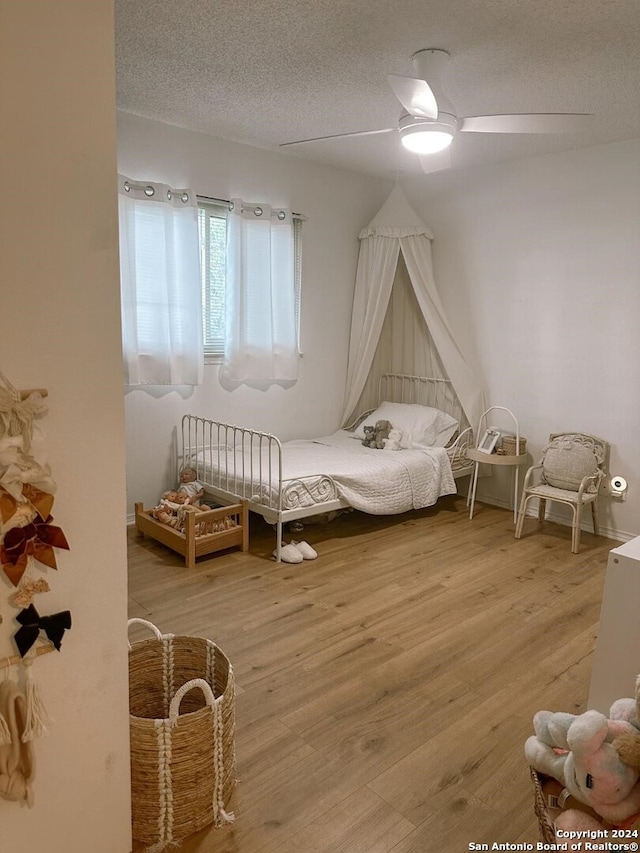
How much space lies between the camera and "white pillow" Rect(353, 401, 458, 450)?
4805mm

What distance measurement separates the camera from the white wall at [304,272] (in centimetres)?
405

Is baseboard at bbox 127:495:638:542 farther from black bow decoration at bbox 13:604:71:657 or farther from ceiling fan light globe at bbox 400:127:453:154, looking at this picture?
black bow decoration at bbox 13:604:71:657

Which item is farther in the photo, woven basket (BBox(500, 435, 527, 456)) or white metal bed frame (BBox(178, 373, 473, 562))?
woven basket (BBox(500, 435, 527, 456))

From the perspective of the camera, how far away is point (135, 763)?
5.24ft

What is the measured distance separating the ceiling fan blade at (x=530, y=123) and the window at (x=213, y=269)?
196 cm

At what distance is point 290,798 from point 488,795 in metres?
0.60

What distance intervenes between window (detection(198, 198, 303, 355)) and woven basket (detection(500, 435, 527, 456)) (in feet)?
7.31

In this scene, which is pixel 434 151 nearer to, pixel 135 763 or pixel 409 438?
pixel 409 438

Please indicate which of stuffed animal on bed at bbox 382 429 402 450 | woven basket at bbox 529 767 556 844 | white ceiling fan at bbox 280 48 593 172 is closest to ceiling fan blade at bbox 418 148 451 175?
white ceiling fan at bbox 280 48 593 172

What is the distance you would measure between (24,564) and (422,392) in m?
4.45

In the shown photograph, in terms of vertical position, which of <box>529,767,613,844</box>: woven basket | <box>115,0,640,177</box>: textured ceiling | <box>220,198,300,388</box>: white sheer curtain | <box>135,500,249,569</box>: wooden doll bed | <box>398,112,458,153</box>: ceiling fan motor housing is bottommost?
<box>135,500,249,569</box>: wooden doll bed

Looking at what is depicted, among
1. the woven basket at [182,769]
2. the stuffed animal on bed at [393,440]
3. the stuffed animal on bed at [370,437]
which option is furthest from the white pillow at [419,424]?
the woven basket at [182,769]

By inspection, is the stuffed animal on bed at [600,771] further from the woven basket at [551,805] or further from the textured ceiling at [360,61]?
the textured ceiling at [360,61]

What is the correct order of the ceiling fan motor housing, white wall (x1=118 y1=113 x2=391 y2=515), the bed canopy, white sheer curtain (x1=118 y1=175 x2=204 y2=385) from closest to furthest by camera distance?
1. the ceiling fan motor housing
2. white sheer curtain (x1=118 y1=175 x2=204 y2=385)
3. white wall (x1=118 y1=113 x2=391 y2=515)
4. the bed canopy
